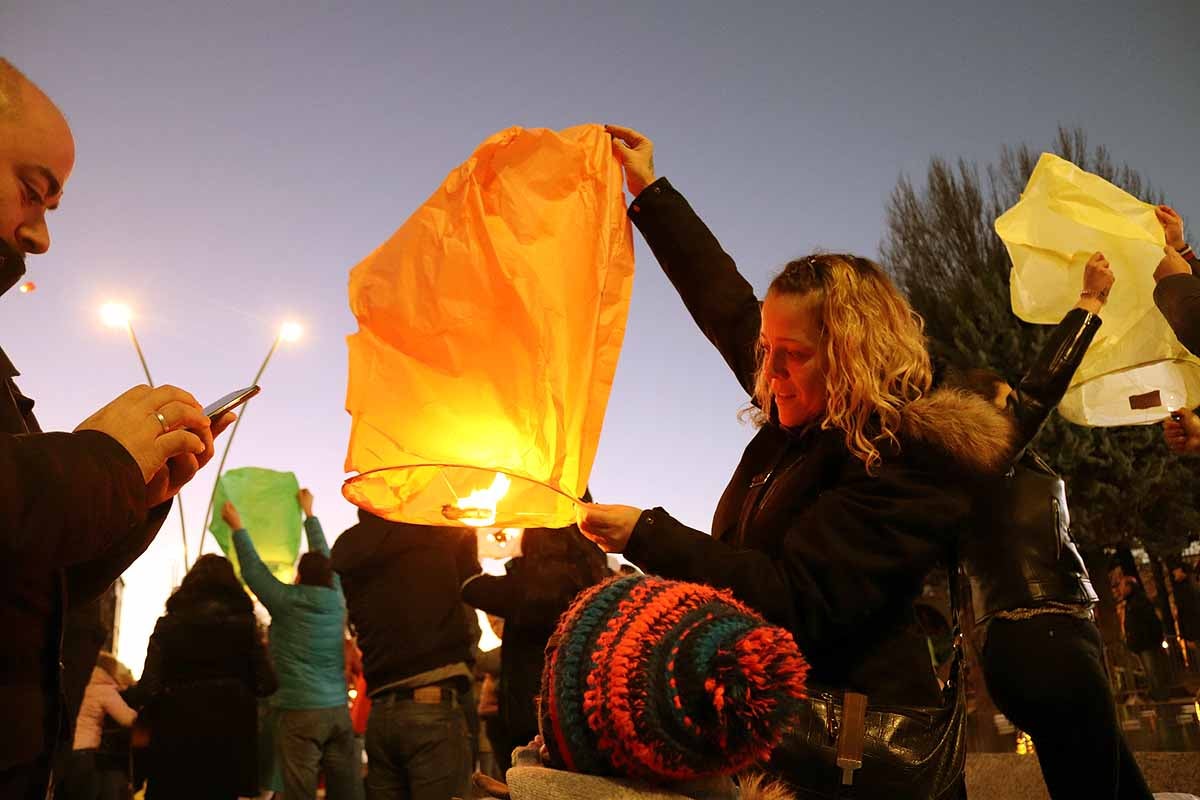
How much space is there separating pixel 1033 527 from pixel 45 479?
11.0 feet

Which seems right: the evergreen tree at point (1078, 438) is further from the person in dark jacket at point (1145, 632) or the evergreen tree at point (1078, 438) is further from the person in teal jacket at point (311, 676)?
the person in teal jacket at point (311, 676)

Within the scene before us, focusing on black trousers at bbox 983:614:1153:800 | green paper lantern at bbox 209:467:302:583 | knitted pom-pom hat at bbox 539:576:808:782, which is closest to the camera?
knitted pom-pom hat at bbox 539:576:808:782

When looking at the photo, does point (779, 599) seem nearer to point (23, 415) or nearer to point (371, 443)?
point (371, 443)

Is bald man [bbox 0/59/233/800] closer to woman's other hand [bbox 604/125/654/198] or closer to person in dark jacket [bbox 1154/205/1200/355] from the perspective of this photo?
woman's other hand [bbox 604/125/654/198]

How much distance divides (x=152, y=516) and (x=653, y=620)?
1168mm

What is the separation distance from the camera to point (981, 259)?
58.5ft

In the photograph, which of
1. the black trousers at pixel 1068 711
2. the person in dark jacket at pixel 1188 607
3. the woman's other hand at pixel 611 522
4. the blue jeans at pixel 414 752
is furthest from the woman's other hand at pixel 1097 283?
the person in dark jacket at pixel 1188 607

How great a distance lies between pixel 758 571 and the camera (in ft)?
7.33

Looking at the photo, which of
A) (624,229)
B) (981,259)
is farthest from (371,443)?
(981,259)

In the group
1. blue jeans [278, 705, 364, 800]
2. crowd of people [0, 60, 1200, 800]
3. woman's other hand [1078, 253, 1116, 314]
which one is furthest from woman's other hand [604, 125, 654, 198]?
blue jeans [278, 705, 364, 800]

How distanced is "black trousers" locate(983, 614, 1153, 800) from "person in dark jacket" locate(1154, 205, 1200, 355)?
1145 millimetres

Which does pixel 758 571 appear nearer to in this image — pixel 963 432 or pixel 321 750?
pixel 963 432

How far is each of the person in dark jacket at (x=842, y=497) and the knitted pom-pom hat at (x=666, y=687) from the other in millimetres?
522

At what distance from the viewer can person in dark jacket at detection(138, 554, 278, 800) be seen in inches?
219
